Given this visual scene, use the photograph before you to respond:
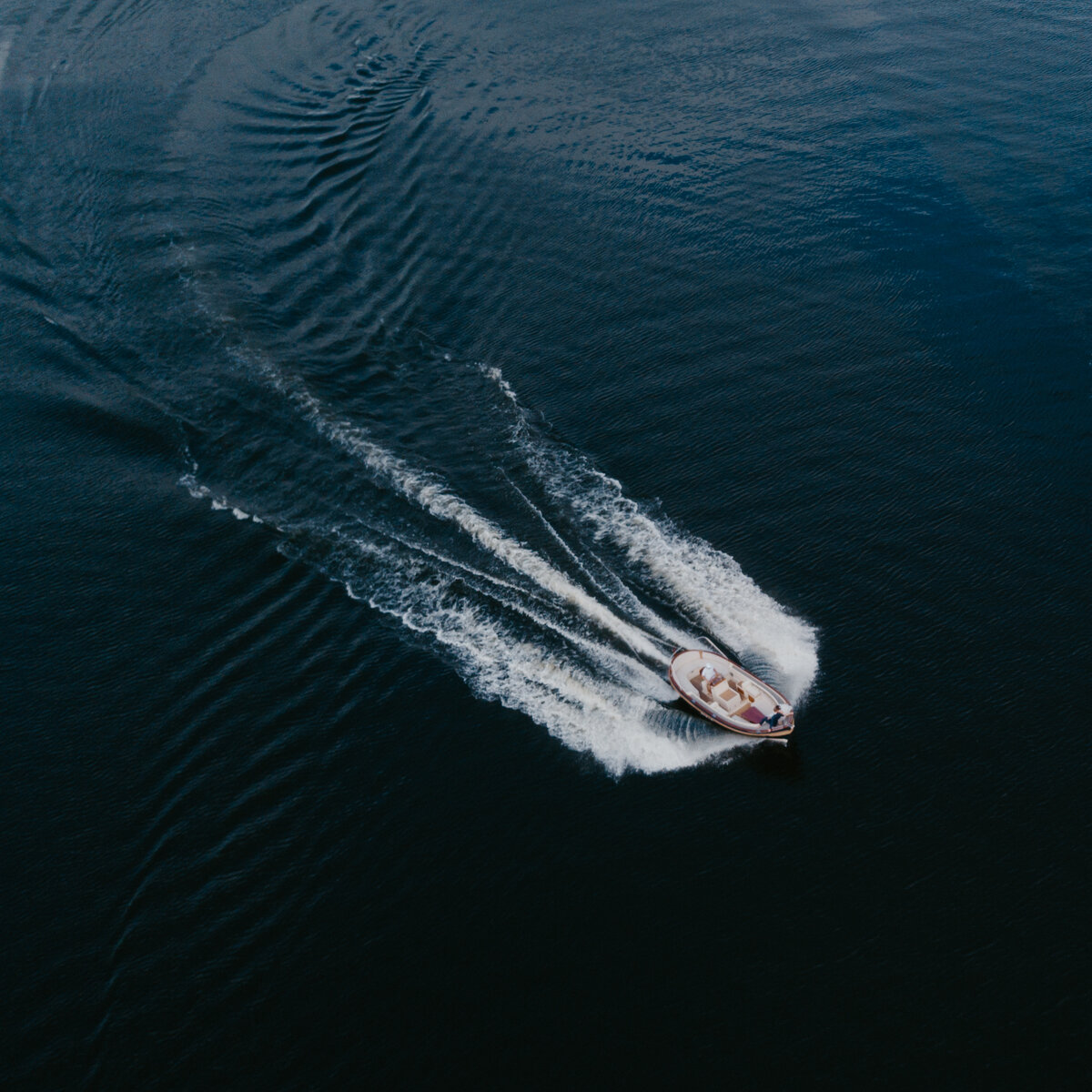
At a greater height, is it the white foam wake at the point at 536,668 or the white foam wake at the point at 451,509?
the white foam wake at the point at 451,509

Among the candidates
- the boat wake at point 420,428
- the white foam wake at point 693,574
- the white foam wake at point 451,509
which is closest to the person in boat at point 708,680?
the boat wake at point 420,428

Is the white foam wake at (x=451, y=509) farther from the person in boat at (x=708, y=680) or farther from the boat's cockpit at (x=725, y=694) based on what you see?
the boat's cockpit at (x=725, y=694)

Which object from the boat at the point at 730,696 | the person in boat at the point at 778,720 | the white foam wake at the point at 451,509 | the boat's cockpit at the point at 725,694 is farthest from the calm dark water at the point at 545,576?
the boat's cockpit at the point at 725,694

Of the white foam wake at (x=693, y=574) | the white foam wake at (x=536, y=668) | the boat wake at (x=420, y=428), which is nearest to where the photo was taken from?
the white foam wake at (x=536, y=668)

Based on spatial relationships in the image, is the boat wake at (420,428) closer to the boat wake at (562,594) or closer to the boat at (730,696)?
the boat wake at (562,594)

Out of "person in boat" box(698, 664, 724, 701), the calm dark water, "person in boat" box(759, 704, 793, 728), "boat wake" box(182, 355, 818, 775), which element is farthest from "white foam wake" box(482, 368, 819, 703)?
"person in boat" box(698, 664, 724, 701)

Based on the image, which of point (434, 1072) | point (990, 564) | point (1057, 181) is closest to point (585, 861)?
point (434, 1072)

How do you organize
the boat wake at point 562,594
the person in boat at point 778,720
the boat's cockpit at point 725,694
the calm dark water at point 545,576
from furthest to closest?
the boat wake at point 562,594
the boat's cockpit at point 725,694
the person in boat at point 778,720
the calm dark water at point 545,576

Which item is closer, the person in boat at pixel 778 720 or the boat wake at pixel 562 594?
the person in boat at pixel 778 720
